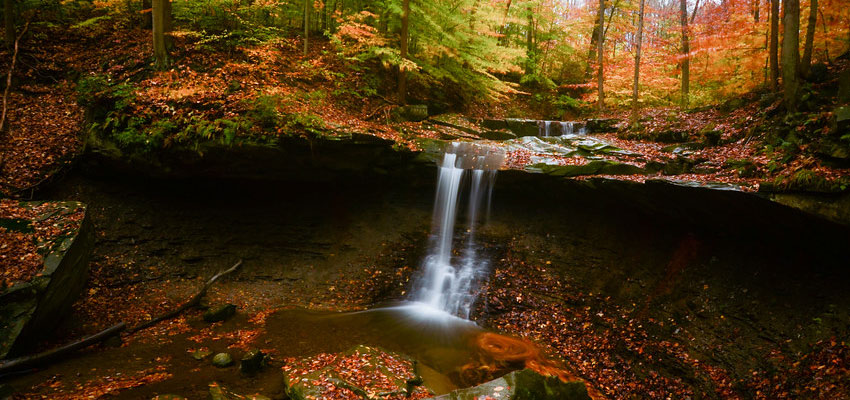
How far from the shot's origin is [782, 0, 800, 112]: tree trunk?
855 cm

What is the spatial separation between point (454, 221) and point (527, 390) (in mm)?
6735

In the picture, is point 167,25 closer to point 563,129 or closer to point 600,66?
point 563,129

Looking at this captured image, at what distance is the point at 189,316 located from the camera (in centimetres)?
781

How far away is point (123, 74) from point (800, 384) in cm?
1660

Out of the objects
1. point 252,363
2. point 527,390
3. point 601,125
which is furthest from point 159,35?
point 601,125

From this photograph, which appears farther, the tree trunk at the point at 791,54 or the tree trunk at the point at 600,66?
the tree trunk at the point at 600,66

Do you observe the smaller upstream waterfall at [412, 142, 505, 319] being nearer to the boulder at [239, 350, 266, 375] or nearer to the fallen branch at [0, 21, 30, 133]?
the boulder at [239, 350, 266, 375]

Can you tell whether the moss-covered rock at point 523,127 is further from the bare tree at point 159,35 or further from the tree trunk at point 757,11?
the bare tree at point 159,35

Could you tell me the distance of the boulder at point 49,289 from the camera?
5359 mm

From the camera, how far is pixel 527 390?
4.96 metres

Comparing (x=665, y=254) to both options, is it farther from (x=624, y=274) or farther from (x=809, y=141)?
(x=809, y=141)

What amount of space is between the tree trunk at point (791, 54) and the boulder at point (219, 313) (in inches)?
553

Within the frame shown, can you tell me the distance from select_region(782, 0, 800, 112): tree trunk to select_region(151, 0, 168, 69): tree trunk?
1662cm

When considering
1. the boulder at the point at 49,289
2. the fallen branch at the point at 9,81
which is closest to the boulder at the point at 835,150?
the boulder at the point at 49,289
